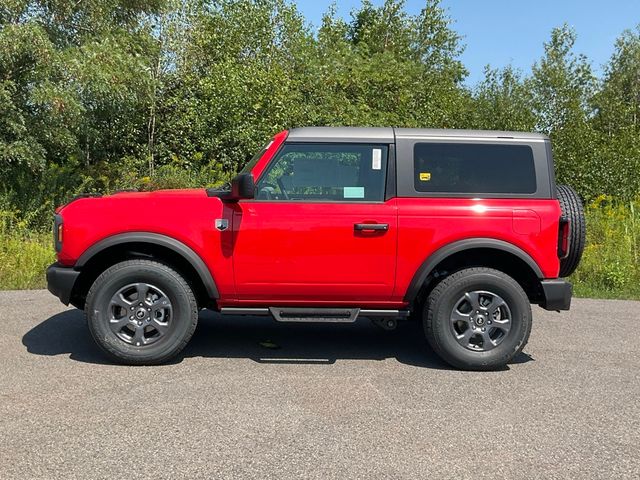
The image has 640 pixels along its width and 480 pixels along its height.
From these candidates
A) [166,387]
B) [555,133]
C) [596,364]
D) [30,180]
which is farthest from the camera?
[555,133]

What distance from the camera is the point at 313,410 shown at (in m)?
3.87

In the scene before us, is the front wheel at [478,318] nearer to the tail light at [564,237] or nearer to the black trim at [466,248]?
the black trim at [466,248]

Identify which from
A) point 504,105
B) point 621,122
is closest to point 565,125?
point 504,105

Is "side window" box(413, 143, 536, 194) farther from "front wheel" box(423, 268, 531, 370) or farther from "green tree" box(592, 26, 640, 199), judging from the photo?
"green tree" box(592, 26, 640, 199)

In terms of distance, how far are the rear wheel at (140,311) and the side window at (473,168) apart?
2.10 m

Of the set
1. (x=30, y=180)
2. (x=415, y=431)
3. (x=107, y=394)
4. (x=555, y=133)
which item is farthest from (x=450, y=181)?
(x=555, y=133)

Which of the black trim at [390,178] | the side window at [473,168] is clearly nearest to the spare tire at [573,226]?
the side window at [473,168]

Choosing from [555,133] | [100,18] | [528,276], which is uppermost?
[100,18]

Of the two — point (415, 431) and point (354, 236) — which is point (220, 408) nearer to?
point (415, 431)

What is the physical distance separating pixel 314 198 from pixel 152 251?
1.40 m

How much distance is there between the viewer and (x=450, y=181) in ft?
15.8

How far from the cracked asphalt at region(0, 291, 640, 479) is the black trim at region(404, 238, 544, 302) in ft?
2.58

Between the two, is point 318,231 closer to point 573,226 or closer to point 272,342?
point 272,342

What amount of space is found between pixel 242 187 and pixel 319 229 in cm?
68
